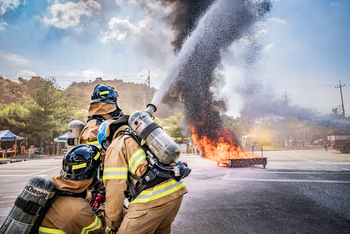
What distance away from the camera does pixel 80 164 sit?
6.61 feet

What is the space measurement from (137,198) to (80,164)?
746 mm

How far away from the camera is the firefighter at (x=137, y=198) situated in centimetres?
176

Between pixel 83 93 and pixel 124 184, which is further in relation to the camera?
pixel 83 93

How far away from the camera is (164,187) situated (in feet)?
6.34

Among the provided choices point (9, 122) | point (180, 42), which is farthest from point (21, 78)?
point (180, 42)

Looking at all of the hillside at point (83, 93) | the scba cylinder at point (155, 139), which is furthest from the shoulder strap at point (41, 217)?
the hillside at point (83, 93)

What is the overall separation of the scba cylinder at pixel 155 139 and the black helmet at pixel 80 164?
1.93 feet

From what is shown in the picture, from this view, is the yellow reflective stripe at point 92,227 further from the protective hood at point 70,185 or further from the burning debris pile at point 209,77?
the burning debris pile at point 209,77

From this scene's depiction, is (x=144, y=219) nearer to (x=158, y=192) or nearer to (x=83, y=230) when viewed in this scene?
(x=158, y=192)

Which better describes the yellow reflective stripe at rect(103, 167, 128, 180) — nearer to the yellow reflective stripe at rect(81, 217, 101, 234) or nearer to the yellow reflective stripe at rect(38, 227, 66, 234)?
the yellow reflective stripe at rect(81, 217, 101, 234)

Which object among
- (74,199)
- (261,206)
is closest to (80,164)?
(74,199)

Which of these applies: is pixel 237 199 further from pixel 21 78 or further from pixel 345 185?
pixel 21 78

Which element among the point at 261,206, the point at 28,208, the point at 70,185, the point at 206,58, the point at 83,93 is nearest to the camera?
the point at 28,208

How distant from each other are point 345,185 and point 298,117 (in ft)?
22.8
